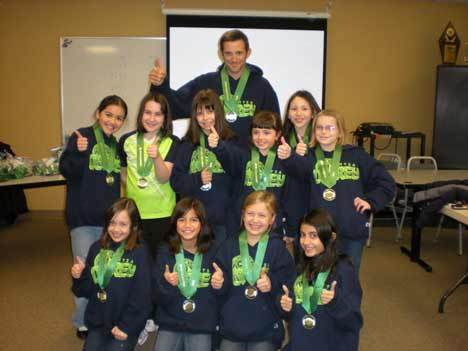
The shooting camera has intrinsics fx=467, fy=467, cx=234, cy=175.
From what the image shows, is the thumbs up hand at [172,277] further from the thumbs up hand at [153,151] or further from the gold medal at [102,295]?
the thumbs up hand at [153,151]

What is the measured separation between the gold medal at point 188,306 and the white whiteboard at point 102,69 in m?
4.05

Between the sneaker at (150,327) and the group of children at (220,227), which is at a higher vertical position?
the group of children at (220,227)

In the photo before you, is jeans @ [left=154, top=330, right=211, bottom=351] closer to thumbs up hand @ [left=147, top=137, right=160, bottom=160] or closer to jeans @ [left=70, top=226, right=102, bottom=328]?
jeans @ [left=70, top=226, right=102, bottom=328]

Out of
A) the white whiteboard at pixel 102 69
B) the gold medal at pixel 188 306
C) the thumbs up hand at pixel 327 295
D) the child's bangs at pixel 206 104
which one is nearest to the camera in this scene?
the thumbs up hand at pixel 327 295

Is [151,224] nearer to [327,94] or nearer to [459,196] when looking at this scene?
[459,196]

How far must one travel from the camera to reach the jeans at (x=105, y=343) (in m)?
2.29

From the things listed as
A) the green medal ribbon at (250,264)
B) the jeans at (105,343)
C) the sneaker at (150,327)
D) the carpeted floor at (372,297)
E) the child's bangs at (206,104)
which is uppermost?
the child's bangs at (206,104)

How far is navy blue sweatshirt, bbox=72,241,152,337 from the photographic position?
7.55 ft

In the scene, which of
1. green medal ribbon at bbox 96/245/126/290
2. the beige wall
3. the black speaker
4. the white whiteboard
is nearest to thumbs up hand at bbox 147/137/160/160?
green medal ribbon at bbox 96/245/126/290

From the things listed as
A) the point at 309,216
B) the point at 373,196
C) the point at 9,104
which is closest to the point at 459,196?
the point at 373,196

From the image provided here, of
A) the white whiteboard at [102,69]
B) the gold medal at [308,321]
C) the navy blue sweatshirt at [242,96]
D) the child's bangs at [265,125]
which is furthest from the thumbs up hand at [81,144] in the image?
the white whiteboard at [102,69]

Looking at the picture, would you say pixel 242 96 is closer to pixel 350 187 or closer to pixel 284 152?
pixel 284 152

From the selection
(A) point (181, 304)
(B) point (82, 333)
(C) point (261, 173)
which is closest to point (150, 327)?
(B) point (82, 333)

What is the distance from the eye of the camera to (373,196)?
2.46 m
